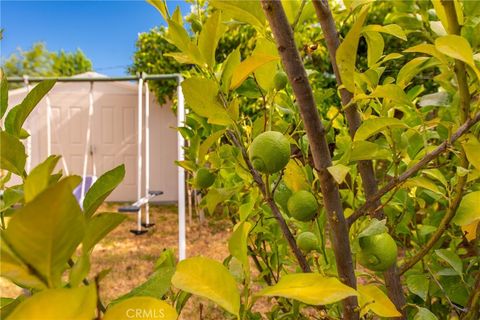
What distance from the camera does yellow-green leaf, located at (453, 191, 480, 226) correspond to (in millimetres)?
484

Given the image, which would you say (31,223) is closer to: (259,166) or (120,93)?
(259,166)

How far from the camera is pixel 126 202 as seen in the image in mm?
7016

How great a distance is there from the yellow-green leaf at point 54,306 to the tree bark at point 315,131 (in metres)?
0.22

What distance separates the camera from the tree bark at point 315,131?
1.09ft

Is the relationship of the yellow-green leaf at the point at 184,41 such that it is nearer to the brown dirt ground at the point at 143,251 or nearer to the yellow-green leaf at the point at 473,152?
the yellow-green leaf at the point at 473,152

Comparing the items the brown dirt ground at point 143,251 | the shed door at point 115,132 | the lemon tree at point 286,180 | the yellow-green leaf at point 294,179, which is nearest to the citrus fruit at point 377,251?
the lemon tree at point 286,180

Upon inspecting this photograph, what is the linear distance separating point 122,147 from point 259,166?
6.85 metres

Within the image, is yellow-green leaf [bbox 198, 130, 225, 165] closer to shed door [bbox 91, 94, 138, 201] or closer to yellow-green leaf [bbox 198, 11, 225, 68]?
yellow-green leaf [bbox 198, 11, 225, 68]

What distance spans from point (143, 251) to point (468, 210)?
3.68 metres

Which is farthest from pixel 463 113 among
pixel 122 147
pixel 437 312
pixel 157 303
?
pixel 122 147

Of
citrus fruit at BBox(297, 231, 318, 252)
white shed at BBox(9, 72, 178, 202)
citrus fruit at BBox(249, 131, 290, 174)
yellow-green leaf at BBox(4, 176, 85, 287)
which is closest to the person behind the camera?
yellow-green leaf at BBox(4, 176, 85, 287)

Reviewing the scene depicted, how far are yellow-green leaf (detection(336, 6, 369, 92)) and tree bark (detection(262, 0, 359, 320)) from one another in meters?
0.05

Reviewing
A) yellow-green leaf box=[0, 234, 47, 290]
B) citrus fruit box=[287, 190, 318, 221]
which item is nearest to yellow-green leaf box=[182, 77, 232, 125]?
citrus fruit box=[287, 190, 318, 221]

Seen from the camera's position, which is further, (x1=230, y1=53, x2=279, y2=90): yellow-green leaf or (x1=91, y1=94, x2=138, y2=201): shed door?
(x1=91, y1=94, x2=138, y2=201): shed door
